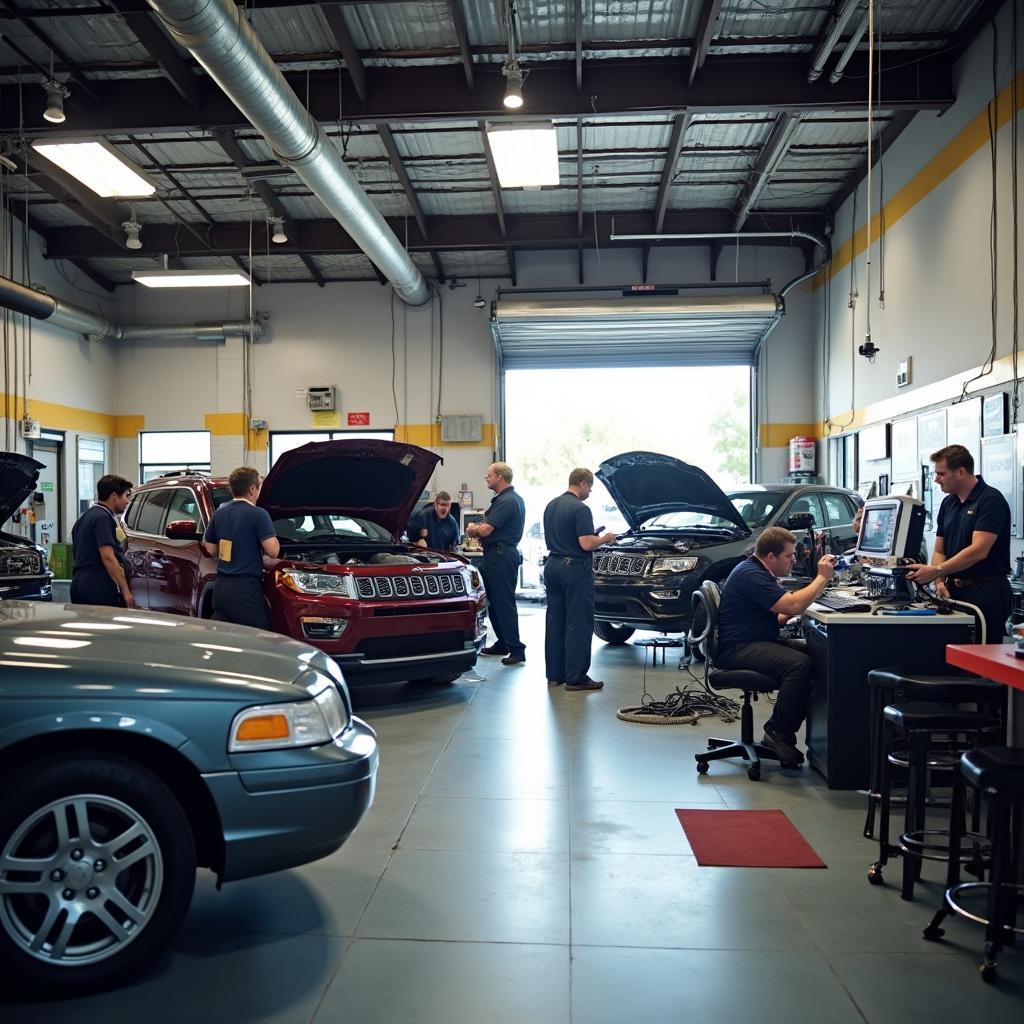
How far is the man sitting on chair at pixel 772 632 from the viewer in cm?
472

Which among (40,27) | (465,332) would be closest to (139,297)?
(465,332)

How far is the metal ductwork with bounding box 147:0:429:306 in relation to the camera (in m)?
6.01

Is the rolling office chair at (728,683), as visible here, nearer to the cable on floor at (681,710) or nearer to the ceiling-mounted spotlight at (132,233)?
the cable on floor at (681,710)

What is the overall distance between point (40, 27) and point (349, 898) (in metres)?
8.80

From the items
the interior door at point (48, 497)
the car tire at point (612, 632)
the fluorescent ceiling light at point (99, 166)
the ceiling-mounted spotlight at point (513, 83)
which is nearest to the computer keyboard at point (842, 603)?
the car tire at point (612, 632)

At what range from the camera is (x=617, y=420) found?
15.3m

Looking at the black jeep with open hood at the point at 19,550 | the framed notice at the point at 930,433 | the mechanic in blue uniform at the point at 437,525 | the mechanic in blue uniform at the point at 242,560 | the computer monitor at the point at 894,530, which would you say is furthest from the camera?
the mechanic in blue uniform at the point at 437,525

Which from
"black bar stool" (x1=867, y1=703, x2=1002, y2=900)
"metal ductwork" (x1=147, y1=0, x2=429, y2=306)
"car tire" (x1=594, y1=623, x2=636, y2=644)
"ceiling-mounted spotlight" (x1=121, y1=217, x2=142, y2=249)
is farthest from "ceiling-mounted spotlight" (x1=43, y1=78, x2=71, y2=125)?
"black bar stool" (x1=867, y1=703, x2=1002, y2=900)

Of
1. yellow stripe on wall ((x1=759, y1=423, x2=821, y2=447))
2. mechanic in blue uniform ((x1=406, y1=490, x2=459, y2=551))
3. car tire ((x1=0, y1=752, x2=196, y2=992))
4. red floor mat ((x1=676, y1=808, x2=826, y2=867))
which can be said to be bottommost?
red floor mat ((x1=676, y1=808, x2=826, y2=867))

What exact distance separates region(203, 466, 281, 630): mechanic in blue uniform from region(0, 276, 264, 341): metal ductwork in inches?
295

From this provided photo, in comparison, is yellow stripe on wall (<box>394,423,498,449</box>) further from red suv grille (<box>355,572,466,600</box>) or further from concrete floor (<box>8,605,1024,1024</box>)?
concrete floor (<box>8,605,1024,1024</box>)

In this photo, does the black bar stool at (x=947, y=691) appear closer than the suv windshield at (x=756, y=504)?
Yes

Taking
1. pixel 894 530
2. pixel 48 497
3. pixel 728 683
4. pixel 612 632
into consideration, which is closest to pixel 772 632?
pixel 728 683

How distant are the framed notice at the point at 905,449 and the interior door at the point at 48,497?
11.9 metres
